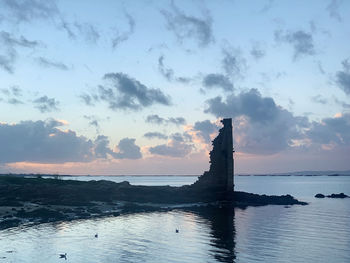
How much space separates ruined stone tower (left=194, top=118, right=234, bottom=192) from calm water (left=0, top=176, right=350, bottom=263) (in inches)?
916

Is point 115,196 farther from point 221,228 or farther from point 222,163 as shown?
point 221,228

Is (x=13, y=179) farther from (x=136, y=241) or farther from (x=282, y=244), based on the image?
(x=282, y=244)

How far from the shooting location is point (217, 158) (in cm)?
9206

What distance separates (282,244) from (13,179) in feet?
233

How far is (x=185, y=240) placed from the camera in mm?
47438

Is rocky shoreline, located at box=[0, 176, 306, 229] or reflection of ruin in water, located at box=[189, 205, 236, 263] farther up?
rocky shoreline, located at box=[0, 176, 306, 229]

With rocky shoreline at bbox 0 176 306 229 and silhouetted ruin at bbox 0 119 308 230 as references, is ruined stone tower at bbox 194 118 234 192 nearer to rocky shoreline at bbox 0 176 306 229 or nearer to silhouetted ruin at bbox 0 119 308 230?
silhouetted ruin at bbox 0 119 308 230

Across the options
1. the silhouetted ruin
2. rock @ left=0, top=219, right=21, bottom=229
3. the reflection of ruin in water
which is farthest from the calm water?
the silhouetted ruin

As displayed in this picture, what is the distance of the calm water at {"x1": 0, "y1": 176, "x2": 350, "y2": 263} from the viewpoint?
38.6m

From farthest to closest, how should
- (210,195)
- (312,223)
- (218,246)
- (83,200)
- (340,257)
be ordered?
(210,195) → (83,200) → (312,223) → (218,246) → (340,257)

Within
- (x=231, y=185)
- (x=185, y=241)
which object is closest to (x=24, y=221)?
(x=185, y=241)

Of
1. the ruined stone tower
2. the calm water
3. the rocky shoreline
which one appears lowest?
the calm water

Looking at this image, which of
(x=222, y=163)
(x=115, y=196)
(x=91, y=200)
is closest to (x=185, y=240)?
(x=91, y=200)

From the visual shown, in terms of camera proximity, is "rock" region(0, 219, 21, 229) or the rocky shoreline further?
the rocky shoreline
